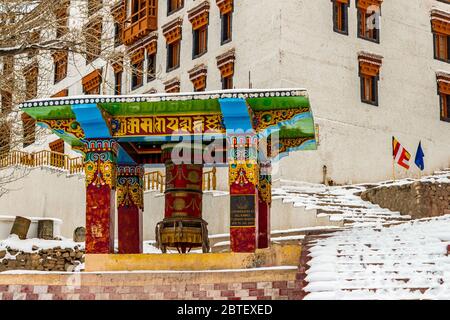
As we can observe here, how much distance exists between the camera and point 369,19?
1146 inches

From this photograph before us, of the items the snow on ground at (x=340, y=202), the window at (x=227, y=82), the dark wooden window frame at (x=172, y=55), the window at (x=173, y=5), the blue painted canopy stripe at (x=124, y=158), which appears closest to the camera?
the blue painted canopy stripe at (x=124, y=158)

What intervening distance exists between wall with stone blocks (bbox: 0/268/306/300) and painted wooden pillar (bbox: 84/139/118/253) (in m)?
1.39

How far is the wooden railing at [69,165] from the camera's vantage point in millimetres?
25250

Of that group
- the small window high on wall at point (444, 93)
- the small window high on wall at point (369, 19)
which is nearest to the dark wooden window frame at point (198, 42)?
the small window high on wall at point (369, 19)

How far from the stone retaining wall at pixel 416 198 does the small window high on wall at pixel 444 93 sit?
6.48 meters

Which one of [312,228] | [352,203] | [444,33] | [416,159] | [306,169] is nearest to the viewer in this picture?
[312,228]

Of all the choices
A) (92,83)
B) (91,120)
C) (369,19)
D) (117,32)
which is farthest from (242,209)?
(92,83)

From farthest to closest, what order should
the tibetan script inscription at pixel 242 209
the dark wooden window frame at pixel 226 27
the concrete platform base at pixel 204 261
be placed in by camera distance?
the dark wooden window frame at pixel 226 27 < the tibetan script inscription at pixel 242 209 < the concrete platform base at pixel 204 261

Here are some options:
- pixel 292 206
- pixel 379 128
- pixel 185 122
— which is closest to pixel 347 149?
pixel 379 128

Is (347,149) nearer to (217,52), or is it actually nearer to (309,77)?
(309,77)

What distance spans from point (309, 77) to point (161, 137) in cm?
1303

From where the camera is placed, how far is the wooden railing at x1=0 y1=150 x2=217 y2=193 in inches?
994

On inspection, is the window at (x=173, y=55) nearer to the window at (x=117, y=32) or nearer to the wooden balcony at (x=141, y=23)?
the wooden balcony at (x=141, y=23)

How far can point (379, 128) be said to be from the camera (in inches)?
1109
